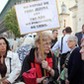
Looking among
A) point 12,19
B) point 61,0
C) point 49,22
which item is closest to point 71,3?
point 61,0

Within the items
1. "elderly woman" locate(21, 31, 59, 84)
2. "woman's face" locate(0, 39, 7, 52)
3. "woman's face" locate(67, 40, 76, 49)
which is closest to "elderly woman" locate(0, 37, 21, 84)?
"woman's face" locate(0, 39, 7, 52)

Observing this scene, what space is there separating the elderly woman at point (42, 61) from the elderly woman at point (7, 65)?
65 centimetres

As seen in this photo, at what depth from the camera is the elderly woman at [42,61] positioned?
18.1ft

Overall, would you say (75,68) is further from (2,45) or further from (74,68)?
(2,45)

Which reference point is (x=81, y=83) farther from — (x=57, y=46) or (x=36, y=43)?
(x=57, y=46)

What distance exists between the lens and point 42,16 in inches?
224

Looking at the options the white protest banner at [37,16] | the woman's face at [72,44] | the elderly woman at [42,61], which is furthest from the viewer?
the woman's face at [72,44]

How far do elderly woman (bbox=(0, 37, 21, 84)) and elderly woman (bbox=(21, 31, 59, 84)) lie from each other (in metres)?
0.65

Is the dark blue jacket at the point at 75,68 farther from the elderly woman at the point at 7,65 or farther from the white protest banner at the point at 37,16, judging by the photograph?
the elderly woman at the point at 7,65

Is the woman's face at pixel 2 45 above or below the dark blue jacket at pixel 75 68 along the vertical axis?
above

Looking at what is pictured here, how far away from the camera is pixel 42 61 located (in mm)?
5484

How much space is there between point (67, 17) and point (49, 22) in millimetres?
60294

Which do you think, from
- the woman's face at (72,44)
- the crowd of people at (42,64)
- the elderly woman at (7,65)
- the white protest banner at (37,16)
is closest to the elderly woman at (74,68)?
the crowd of people at (42,64)

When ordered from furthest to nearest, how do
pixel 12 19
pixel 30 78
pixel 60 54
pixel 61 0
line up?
pixel 61 0
pixel 12 19
pixel 60 54
pixel 30 78
